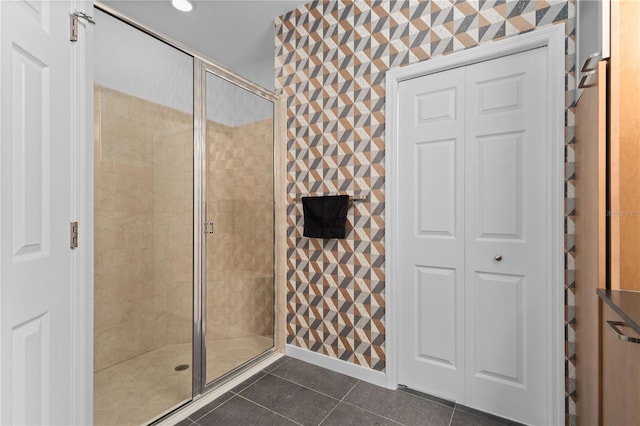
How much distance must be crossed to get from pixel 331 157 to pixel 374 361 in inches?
55.3

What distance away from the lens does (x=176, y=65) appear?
1.81 m

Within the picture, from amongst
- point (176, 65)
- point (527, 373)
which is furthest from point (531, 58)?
point (176, 65)

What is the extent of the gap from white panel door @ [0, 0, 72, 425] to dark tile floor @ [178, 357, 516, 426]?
828mm

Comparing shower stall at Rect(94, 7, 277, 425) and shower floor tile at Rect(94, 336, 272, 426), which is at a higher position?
shower stall at Rect(94, 7, 277, 425)

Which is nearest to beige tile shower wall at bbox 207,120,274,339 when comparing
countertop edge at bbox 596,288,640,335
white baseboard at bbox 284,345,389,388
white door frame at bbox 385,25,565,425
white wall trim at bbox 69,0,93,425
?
white baseboard at bbox 284,345,389,388

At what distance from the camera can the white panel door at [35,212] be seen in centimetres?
85

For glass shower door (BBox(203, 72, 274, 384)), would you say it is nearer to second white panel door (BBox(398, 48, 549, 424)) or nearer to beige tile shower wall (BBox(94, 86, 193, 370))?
beige tile shower wall (BBox(94, 86, 193, 370))

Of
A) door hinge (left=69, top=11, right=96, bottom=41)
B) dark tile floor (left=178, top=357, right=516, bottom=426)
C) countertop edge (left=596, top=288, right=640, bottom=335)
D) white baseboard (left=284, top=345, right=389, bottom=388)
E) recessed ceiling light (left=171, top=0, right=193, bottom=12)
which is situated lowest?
dark tile floor (left=178, top=357, right=516, bottom=426)

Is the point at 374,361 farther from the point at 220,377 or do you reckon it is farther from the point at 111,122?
the point at 111,122

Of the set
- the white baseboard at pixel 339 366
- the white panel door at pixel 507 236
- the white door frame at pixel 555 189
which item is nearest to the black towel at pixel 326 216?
the white panel door at pixel 507 236

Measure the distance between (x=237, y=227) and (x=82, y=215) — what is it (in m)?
1.02

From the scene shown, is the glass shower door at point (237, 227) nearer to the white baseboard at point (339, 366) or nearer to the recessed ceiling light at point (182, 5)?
the white baseboard at point (339, 366)

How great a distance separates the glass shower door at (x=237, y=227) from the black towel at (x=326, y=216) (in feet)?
1.28

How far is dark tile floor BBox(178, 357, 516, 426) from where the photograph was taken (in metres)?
1.58
